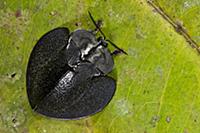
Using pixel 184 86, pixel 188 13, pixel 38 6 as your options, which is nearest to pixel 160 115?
pixel 184 86

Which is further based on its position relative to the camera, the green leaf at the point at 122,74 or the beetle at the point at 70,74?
the green leaf at the point at 122,74

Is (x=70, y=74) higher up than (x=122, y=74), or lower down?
higher up

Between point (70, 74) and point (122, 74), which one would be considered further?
point (122, 74)

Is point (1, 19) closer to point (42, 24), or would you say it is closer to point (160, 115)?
point (42, 24)

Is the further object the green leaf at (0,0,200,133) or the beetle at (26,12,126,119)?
the green leaf at (0,0,200,133)
